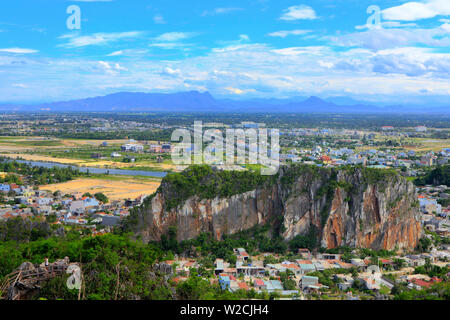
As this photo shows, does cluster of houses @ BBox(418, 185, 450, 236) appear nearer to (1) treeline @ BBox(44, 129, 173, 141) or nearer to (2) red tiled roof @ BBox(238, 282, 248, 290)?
(2) red tiled roof @ BBox(238, 282, 248, 290)

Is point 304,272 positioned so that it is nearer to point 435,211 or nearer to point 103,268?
point 103,268

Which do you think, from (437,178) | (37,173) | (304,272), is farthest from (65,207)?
(437,178)

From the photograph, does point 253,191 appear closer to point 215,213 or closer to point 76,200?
point 215,213

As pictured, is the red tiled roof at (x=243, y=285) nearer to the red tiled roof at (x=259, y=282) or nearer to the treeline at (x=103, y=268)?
the red tiled roof at (x=259, y=282)

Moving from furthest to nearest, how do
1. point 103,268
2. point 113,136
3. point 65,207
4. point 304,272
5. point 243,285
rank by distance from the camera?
point 113,136, point 65,207, point 304,272, point 243,285, point 103,268

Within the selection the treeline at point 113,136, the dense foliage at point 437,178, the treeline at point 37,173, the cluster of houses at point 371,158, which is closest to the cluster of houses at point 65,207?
the treeline at point 37,173
